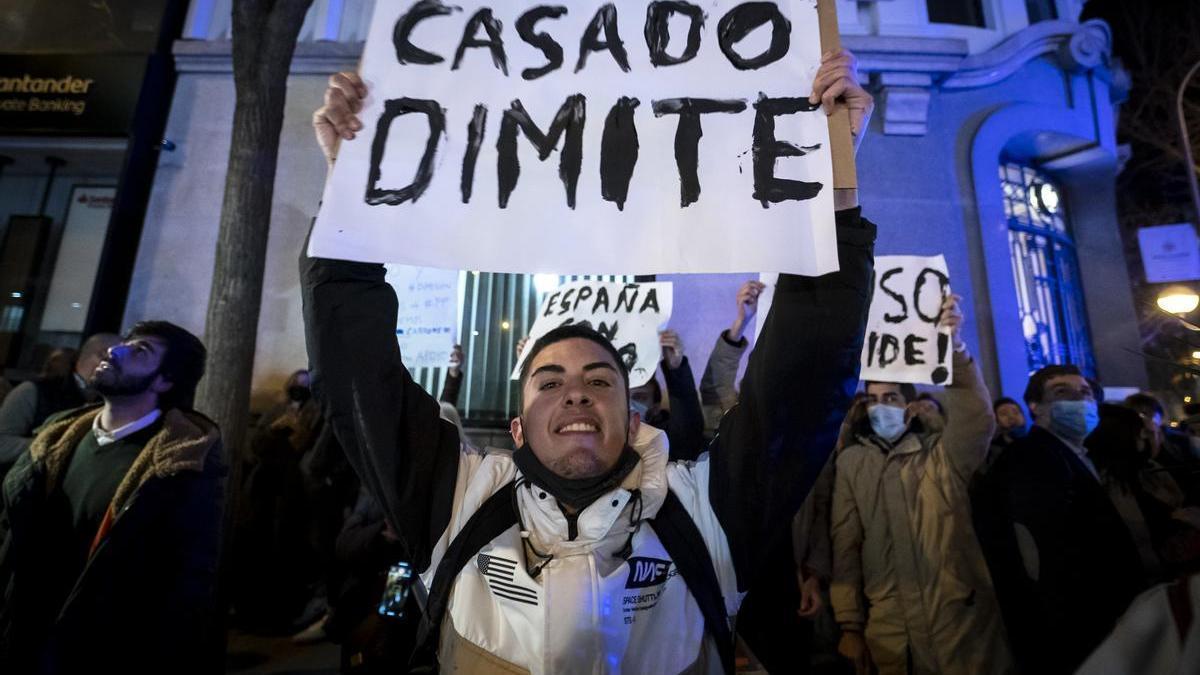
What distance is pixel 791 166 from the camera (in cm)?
133

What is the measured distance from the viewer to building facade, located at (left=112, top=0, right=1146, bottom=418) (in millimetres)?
6199

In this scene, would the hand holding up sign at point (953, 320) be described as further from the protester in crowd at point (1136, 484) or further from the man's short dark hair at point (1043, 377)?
the protester in crowd at point (1136, 484)

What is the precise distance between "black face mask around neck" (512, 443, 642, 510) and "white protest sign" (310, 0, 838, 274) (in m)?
0.46

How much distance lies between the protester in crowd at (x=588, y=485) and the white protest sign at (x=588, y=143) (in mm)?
105

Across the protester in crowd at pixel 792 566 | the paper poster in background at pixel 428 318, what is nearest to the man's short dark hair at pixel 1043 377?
the protester in crowd at pixel 792 566

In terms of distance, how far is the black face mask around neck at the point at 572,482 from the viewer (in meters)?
1.35

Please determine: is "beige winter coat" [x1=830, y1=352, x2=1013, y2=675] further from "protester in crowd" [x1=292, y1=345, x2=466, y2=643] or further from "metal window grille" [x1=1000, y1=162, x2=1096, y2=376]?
"metal window grille" [x1=1000, y1=162, x2=1096, y2=376]

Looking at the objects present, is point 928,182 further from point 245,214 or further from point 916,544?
point 245,214

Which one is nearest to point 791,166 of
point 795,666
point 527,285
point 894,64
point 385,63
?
point 385,63

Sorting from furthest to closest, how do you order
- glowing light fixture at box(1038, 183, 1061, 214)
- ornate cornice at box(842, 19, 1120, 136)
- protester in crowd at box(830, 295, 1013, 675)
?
glowing light fixture at box(1038, 183, 1061, 214) → ornate cornice at box(842, 19, 1120, 136) → protester in crowd at box(830, 295, 1013, 675)

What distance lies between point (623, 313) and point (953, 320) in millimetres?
1785

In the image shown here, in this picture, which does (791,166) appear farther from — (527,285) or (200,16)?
(200,16)

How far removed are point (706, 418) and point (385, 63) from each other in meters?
2.79

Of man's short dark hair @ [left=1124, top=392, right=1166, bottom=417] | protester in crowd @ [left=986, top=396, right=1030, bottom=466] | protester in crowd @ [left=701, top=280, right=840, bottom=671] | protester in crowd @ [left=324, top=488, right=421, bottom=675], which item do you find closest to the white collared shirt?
protester in crowd @ [left=324, top=488, right=421, bottom=675]
